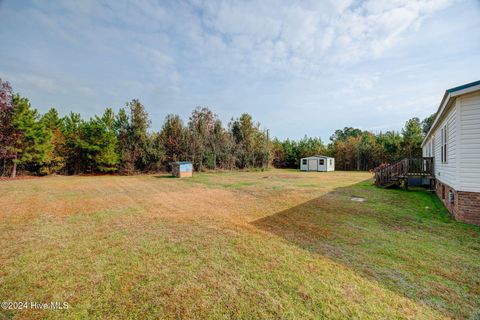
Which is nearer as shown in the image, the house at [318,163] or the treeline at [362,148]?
the treeline at [362,148]

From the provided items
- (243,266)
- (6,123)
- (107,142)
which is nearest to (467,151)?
(243,266)

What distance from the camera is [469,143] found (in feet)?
14.8

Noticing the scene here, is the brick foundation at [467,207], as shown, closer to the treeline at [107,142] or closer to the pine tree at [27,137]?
the treeline at [107,142]

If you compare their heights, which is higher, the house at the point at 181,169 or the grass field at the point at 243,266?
the house at the point at 181,169

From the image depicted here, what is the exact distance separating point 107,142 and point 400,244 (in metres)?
23.3

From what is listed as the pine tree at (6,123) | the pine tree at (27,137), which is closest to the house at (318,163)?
the pine tree at (27,137)

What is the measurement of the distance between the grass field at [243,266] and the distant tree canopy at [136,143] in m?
16.1

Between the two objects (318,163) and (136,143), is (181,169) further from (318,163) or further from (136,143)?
(318,163)

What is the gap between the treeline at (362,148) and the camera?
22734 mm

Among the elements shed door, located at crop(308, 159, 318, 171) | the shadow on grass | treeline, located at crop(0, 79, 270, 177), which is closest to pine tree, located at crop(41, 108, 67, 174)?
treeline, located at crop(0, 79, 270, 177)

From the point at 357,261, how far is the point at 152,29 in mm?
10619

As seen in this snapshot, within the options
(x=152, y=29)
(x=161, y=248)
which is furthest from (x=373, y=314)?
(x=152, y=29)

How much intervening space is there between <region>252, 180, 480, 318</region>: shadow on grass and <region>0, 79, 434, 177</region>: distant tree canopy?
62.2 ft

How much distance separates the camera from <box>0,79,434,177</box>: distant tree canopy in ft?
52.9
